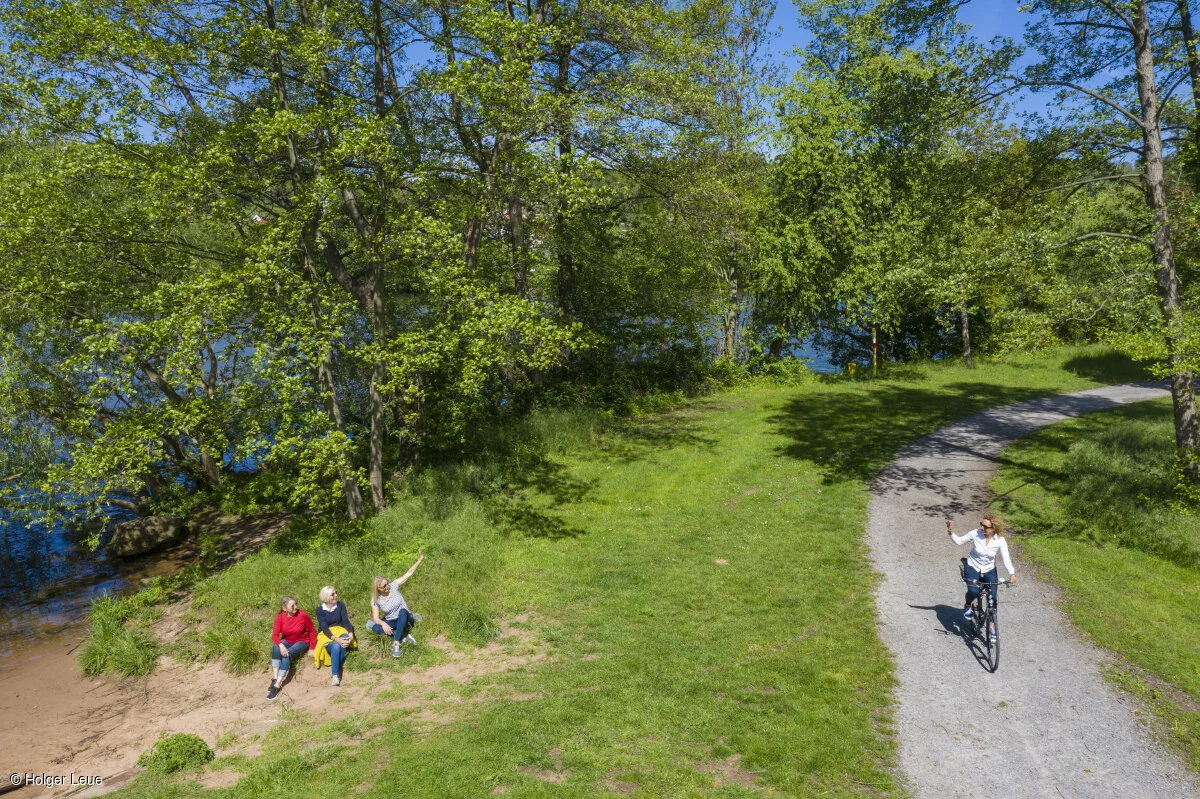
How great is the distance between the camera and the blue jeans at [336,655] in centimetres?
1100

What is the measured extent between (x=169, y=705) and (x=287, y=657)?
6.87 feet

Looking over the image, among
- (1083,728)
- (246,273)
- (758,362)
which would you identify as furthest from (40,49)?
(758,362)

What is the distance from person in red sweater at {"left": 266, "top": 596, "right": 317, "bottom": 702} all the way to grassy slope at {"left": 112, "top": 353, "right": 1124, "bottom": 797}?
1096mm

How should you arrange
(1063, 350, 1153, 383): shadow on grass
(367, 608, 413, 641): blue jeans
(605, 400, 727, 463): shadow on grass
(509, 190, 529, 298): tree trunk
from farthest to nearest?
1. (1063, 350, 1153, 383): shadow on grass
2. (605, 400, 727, 463): shadow on grass
3. (509, 190, 529, 298): tree trunk
4. (367, 608, 413, 641): blue jeans

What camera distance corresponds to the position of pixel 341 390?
2125cm

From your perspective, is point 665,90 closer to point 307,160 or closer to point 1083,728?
point 307,160

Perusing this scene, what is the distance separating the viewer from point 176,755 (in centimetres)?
907

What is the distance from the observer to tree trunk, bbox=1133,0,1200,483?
14.0 meters

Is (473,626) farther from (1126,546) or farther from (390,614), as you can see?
(1126,546)

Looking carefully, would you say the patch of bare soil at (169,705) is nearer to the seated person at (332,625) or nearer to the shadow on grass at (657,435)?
the seated person at (332,625)

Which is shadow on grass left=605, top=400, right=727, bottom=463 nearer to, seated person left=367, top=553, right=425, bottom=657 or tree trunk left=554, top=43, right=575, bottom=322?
tree trunk left=554, top=43, right=575, bottom=322

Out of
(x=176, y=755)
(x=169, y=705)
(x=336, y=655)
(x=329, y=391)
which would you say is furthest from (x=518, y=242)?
(x=176, y=755)

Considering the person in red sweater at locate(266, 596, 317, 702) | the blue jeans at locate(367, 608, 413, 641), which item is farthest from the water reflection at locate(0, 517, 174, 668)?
the blue jeans at locate(367, 608, 413, 641)

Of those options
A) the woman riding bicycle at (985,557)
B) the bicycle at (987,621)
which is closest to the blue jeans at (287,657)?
the woman riding bicycle at (985,557)
